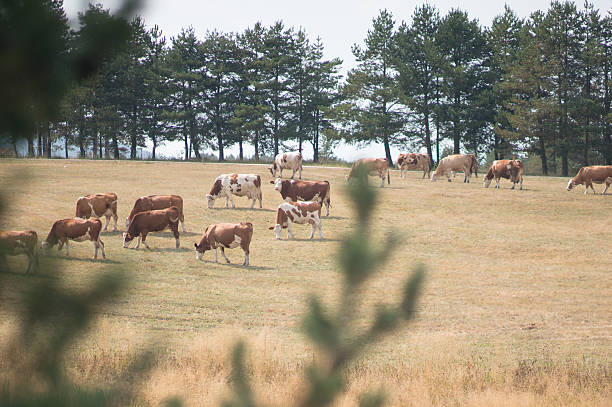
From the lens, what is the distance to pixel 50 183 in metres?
28.8

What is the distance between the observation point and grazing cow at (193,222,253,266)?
623 inches

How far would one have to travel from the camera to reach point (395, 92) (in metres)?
53.6

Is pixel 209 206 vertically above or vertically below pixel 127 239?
above

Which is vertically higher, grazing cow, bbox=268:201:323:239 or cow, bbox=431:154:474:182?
cow, bbox=431:154:474:182

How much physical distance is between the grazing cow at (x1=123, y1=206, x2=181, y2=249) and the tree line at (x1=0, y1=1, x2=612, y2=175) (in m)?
32.2

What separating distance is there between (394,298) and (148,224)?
1621 centimetres

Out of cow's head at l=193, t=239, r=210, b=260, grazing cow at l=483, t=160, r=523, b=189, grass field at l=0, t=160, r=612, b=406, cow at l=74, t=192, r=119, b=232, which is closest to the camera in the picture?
grass field at l=0, t=160, r=612, b=406

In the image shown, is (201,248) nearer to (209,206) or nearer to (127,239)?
(127,239)

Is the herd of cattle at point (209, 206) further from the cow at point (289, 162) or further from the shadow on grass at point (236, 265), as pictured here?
the cow at point (289, 162)

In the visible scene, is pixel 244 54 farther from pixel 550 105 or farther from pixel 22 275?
pixel 22 275

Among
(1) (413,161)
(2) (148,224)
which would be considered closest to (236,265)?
(2) (148,224)

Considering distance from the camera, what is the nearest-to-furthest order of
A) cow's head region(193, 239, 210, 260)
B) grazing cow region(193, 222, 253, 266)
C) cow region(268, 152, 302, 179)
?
grazing cow region(193, 222, 253, 266) → cow's head region(193, 239, 210, 260) → cow region(268, 152, 302, 179)

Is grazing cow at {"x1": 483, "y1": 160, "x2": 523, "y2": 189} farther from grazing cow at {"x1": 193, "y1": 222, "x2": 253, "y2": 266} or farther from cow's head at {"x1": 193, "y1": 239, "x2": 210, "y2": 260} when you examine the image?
cow's head at {"x1": 193, "y1": 239, "x2": 210, "y2": 260}

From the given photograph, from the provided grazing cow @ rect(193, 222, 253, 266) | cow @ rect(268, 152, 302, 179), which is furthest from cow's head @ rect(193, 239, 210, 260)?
cow @ rect(268, 152, 302, 179)
